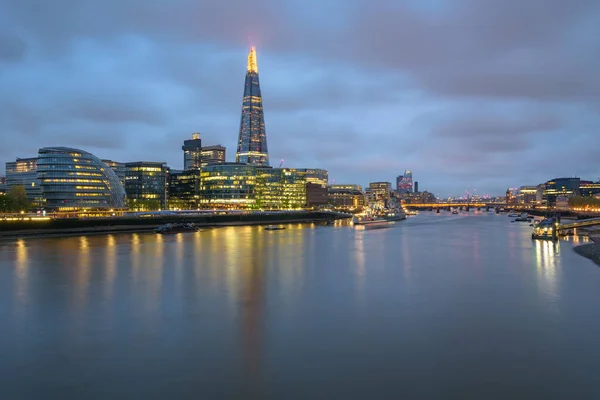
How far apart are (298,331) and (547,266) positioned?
28412mm

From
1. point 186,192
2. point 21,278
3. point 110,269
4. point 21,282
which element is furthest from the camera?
point 186,192

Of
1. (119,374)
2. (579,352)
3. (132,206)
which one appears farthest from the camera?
(132,206)

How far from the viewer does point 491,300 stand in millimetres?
24766

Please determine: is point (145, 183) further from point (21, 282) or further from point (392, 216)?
point (21, 282)

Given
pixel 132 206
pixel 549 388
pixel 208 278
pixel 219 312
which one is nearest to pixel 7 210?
pixel 132 206

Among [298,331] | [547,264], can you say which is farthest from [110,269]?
[547,264]

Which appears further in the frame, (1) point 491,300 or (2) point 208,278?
(2) point 208,278

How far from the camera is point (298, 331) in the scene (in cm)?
1895

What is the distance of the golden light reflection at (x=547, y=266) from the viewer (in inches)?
1089

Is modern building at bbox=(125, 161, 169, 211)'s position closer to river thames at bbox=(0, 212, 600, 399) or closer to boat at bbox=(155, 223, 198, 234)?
boat at bbox=(155, 223, 198, 234)

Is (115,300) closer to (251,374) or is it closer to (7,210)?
(251,374)

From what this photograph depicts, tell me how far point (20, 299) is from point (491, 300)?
26.4 metres

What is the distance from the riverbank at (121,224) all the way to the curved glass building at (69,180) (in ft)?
93.8

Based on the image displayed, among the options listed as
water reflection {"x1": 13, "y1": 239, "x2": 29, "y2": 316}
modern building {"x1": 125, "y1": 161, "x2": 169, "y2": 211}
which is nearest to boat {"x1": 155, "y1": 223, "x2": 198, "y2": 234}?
water reflection {"x1": 13, "y1": 239, "x2": 29, "y2": 316}
